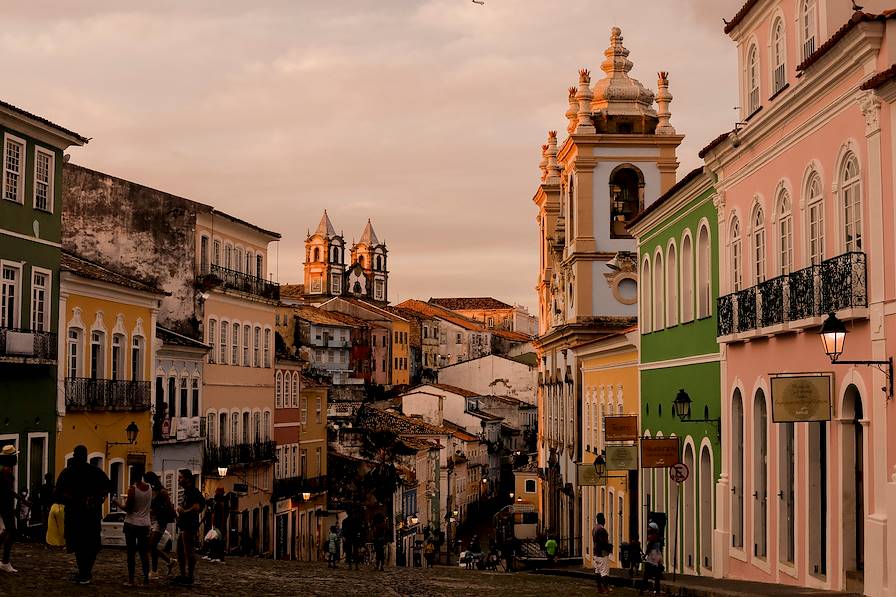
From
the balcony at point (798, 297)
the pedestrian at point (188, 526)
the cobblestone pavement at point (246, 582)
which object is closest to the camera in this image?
the balcony at point (798, 297)

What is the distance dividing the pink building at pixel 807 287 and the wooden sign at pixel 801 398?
48mm

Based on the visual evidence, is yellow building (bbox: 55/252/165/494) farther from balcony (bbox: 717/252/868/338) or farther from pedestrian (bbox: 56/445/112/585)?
pedestrian (bbox: 56/445/112/585)

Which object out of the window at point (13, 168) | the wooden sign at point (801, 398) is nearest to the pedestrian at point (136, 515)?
the wooden sign at point (801, 398)

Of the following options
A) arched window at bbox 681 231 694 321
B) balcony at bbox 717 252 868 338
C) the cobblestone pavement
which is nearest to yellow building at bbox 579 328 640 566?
arched window at bbox 681 231 694 321

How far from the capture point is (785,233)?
22.6 metres

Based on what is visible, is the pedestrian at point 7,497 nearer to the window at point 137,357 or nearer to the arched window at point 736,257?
the arched window at point 736,257

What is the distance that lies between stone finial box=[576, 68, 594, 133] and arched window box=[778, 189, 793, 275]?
32.6m

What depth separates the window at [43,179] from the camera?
3244cm

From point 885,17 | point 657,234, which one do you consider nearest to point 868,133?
point 885,17

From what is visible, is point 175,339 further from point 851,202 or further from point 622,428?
point 851,202

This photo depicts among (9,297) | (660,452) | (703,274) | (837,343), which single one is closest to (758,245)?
(660,452)

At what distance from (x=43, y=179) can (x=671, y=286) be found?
14.4 meters

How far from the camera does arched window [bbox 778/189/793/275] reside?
2220cm

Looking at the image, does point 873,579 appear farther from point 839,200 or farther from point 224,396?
point 224,396
